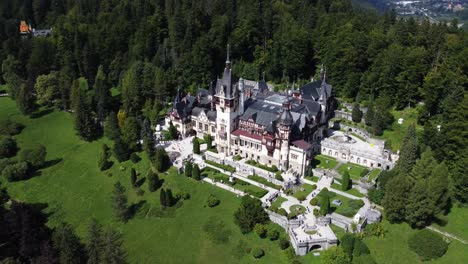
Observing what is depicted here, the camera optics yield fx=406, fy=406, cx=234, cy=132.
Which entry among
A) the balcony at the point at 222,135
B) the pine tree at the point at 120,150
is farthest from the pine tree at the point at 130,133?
the balcony at the point at 222,135

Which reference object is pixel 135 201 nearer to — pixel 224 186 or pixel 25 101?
pixel 224 186

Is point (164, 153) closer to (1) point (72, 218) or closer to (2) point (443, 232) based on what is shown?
(1) point (72, 218)

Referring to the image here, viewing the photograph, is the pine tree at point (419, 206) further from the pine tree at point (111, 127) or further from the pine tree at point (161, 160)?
the pine tree at point (111, 127)

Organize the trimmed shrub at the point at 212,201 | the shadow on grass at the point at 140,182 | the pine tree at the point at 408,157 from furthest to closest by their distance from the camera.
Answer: the shadow on grass at the point at 140,182 → the trimmed shrub at the point at 212,201 → the pine tree at the point at 408,157

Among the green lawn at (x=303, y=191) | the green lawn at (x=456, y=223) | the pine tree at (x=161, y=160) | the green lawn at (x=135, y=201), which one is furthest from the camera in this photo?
the pine tree at (x=161, y=160)

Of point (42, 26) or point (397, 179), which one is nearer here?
point (397, 179)

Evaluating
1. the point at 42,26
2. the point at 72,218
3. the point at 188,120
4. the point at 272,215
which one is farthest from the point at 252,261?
the point at 42,26

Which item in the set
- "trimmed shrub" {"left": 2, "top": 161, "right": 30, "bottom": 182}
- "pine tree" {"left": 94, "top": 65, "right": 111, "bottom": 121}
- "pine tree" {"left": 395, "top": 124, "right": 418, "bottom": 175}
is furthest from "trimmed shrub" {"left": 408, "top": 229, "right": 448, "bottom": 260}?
"pine tree" {"left": 94, "top": 65, "right": 111, "bottom": 121}
